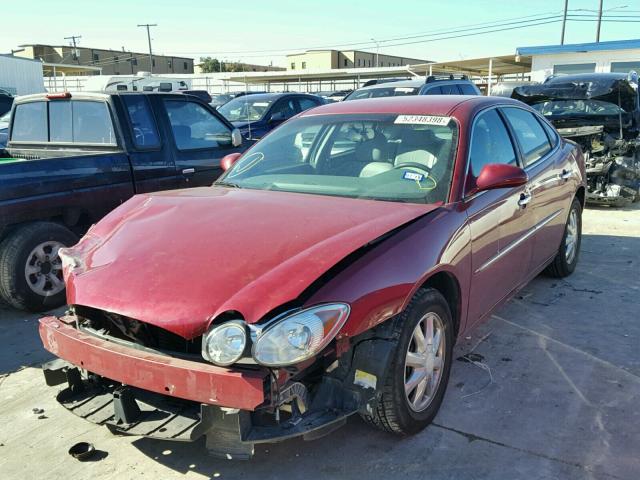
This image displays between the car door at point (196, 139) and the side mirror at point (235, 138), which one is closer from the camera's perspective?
the car door at point (196, 139)

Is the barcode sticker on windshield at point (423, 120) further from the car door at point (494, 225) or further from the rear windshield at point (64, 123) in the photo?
the rear windshield at point (64, 123)

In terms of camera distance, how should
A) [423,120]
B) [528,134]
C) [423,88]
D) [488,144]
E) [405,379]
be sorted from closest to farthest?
[405,379], [423,120], [488,144], [528,134], [423,88]

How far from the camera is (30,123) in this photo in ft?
20.1

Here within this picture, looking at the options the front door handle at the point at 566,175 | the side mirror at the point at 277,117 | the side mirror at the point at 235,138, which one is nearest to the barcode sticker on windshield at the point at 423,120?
the front door handle at the point at 566,175

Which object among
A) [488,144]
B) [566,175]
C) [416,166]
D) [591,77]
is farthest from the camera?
[591,77]

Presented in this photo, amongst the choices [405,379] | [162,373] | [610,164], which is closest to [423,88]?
[610,164]

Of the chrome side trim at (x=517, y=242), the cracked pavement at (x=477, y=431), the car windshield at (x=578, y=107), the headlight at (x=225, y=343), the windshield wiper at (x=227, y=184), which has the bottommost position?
the cracked pavement at (x=477, y=431)

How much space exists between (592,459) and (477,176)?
5.37 feet

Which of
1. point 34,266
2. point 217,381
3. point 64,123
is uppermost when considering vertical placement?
point 64,123

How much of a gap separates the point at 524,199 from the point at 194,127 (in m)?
3.65

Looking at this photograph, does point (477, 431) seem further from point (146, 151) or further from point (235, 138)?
point (235, 138)

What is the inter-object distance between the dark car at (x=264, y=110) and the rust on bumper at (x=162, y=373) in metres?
8.68

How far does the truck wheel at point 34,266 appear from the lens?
4711mm

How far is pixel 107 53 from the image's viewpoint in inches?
3605
